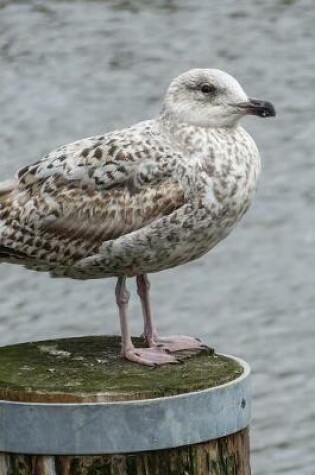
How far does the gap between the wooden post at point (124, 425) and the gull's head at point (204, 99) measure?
2.98 feet

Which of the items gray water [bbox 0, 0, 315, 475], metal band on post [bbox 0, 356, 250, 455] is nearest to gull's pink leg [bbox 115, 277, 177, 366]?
metal band on post [bbox 0, 356, 250, 455]

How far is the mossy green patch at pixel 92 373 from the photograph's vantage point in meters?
4.21

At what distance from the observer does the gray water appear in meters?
8.86

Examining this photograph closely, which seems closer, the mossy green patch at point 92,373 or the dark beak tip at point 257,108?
the mossy green patch at point 92,373

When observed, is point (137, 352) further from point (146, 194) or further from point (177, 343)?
point (146, 194)

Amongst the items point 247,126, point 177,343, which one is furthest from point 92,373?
point 247,126

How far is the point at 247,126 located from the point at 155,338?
307 inches

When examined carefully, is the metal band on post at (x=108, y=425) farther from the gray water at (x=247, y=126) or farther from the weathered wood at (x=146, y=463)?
the gray water at (x=247, y=126)

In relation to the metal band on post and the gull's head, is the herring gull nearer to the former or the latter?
the gull's head

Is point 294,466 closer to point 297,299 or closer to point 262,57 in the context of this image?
point 297,299

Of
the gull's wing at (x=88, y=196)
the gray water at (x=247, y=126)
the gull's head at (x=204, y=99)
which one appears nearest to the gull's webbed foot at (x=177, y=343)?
the gull's wing at (x=88, y=196)

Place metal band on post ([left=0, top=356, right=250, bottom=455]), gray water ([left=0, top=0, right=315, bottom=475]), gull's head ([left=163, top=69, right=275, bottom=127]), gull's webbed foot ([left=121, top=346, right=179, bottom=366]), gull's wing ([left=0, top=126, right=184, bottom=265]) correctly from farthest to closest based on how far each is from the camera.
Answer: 1. gray water ([left=0, top=0, right=315, bottom=475])
2. gull's head ([left=163, top=69, right=275, bottom=127])
3. gull's wing ([left=0, top=126, right=184, bottom=265])
4. gull's webbed foot ([left=121, top=346, right=179, bottom=366])
5. metal band on post ([left=0, top=356, right=250, bottom=455])

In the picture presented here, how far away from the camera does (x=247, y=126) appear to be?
12.8 m

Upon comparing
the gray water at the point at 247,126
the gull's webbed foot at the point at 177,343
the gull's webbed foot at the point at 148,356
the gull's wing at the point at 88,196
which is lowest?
the gray water at the point at 247,126
